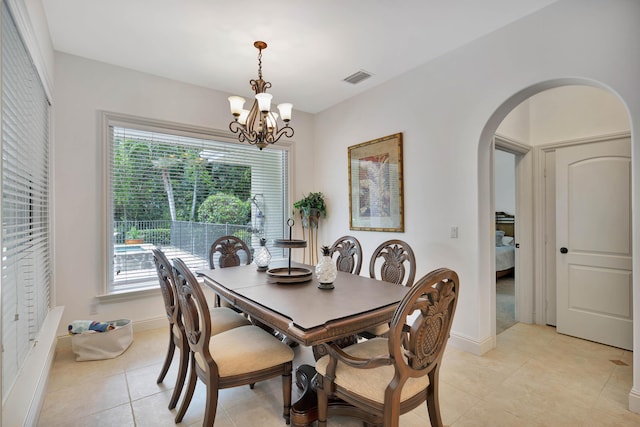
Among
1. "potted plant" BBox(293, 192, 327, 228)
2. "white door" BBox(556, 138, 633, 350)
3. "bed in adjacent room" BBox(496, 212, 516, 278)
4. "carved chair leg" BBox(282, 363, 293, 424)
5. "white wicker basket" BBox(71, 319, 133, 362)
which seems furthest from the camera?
"bed in adjacent room" BBox(496, 212, 516, 278)

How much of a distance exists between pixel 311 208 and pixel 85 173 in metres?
2.63

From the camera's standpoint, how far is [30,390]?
5.48 feet

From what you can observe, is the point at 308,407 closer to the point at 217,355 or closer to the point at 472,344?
the point at 217,355

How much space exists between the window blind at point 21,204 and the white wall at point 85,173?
41cm

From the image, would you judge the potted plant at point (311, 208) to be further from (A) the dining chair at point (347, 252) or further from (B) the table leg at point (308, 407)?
(B) the table leg at point (308, 407)

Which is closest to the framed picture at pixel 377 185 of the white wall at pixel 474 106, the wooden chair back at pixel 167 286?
the white wall at pixel 474 106

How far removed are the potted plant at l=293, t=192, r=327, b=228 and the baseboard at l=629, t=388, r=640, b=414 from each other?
3.42 m

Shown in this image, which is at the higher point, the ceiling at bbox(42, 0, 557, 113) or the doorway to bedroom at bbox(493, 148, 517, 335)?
the ceiling at bbox(42, 0, 557, 113)

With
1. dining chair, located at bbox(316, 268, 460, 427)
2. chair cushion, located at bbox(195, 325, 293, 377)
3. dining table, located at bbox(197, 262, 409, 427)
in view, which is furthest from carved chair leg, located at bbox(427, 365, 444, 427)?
chair cushion, located at bbox(195, 325, 293, 377)

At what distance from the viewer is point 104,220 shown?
3.18 meters

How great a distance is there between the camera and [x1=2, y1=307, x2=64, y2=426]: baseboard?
145 centimetres

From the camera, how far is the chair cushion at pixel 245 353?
168cm

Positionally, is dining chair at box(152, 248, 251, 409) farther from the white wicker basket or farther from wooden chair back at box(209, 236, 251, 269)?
wooden chair back at box(209, 236, 251, 269)

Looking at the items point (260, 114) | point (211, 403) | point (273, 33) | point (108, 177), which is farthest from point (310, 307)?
point (108, 177)
